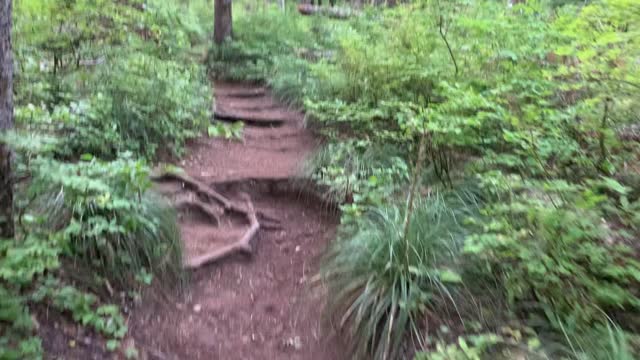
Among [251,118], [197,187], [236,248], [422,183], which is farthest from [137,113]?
[422,183]

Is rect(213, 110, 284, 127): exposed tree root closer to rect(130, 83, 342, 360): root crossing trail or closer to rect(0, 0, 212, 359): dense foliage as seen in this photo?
rect(130, 83, 342, 360): root crossing trail

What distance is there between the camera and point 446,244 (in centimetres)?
445

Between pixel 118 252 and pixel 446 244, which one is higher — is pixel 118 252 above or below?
below

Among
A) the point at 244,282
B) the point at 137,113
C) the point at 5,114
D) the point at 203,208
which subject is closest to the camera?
the point at 5,114

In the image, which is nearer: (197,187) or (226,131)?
(197,187)

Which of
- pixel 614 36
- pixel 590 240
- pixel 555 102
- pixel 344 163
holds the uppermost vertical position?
pixel 614 36

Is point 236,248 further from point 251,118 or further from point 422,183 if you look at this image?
point 251,118

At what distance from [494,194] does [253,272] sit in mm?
2745

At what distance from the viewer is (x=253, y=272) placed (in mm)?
6043

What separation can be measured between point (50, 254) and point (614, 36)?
168 inches

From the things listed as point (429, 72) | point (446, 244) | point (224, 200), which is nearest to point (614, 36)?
point (446, 244)

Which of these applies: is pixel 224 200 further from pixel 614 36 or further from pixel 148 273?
pixel 614 36

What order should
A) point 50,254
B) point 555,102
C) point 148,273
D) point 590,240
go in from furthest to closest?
point 555,102 → point 148,273 → point 50,254 → point 590,240

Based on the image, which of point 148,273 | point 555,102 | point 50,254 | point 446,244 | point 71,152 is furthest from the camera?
point 71,152
